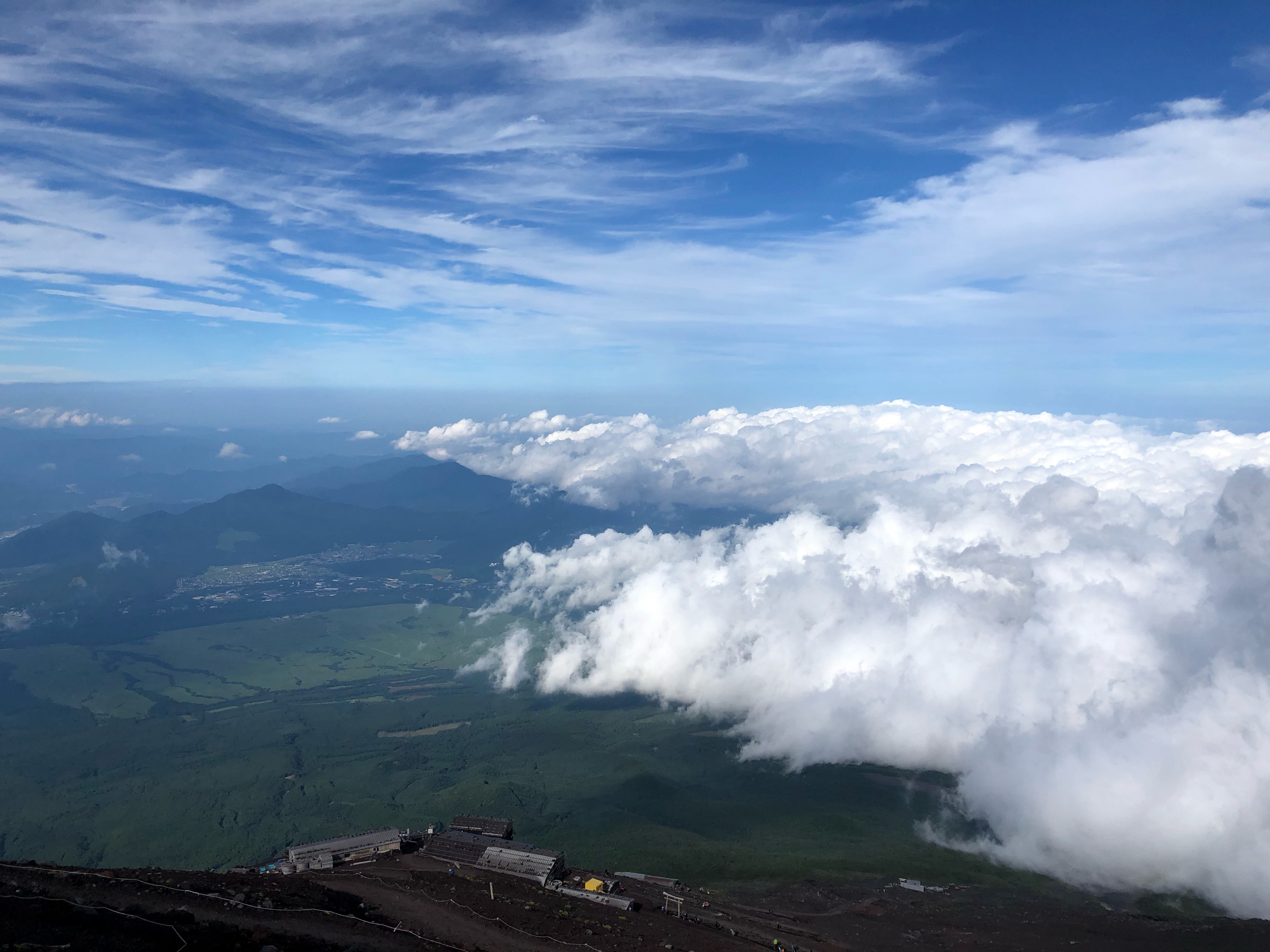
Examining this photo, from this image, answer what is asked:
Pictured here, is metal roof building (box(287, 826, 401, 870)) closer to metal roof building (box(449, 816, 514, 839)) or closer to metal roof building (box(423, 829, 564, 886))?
metal roof building (box(423, 829, 564, 886))

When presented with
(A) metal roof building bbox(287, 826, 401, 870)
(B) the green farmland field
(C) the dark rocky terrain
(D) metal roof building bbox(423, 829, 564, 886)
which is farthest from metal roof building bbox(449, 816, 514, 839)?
(B) the green farmland field

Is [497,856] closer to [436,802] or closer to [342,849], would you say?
[342,849]

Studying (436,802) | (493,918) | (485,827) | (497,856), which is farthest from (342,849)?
(436,802)

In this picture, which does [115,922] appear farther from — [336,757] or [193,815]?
[336,757]

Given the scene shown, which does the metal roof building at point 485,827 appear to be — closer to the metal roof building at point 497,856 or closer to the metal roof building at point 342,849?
the metal roof building at point 497,856

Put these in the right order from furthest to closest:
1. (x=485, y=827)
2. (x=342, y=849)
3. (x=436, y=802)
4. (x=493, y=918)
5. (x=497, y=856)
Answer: (x=436, y=802) → (x=485, y=827) → (x=342, y=849) → (x=497, y=856) → (x=493, y=918)

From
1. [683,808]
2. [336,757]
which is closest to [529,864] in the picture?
[683,808]
